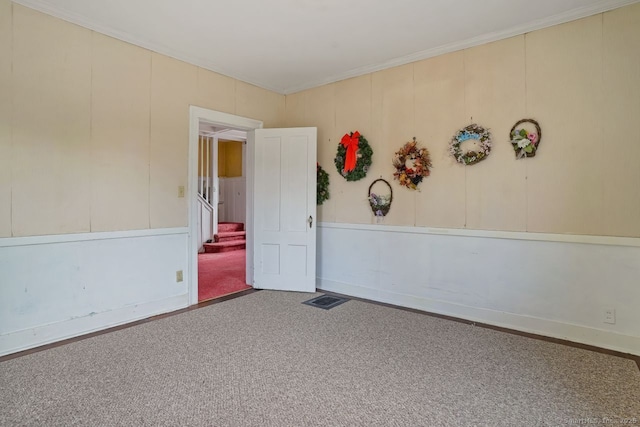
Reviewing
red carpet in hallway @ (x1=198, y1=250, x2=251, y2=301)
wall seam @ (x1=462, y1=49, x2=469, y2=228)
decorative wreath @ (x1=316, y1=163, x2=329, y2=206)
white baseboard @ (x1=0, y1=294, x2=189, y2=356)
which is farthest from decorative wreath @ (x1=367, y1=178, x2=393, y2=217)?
white baseboard @ (x1=0, y1=294, x2=189, y2=356)

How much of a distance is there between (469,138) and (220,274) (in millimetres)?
3877

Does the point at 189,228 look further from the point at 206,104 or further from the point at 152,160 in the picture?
the point at 206,104

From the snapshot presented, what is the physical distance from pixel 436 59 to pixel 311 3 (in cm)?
152

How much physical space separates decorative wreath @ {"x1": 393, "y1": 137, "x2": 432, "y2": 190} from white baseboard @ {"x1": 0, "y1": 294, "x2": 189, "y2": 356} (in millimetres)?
2740

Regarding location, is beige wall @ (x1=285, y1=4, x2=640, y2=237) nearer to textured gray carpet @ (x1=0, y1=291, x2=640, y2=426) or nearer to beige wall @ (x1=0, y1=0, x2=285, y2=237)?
textured gray carpet @ (x1=0, y1=291, x2=640, y2=426)

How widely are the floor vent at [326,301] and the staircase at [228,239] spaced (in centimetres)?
319

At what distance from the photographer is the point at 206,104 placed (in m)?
3.79

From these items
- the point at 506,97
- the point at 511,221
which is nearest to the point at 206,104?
the point at 506,97

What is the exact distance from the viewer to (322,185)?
4.32 meters

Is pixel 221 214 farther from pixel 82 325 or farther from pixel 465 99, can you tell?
pixel 465 99

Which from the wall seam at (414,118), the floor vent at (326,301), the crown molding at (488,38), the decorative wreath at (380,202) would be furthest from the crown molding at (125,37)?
the floor vent at (326,301)

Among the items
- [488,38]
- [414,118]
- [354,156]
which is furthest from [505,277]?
[488,38]

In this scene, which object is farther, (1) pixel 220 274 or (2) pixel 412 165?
(1) pixel 220 274

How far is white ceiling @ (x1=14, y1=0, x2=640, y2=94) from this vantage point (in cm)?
262
